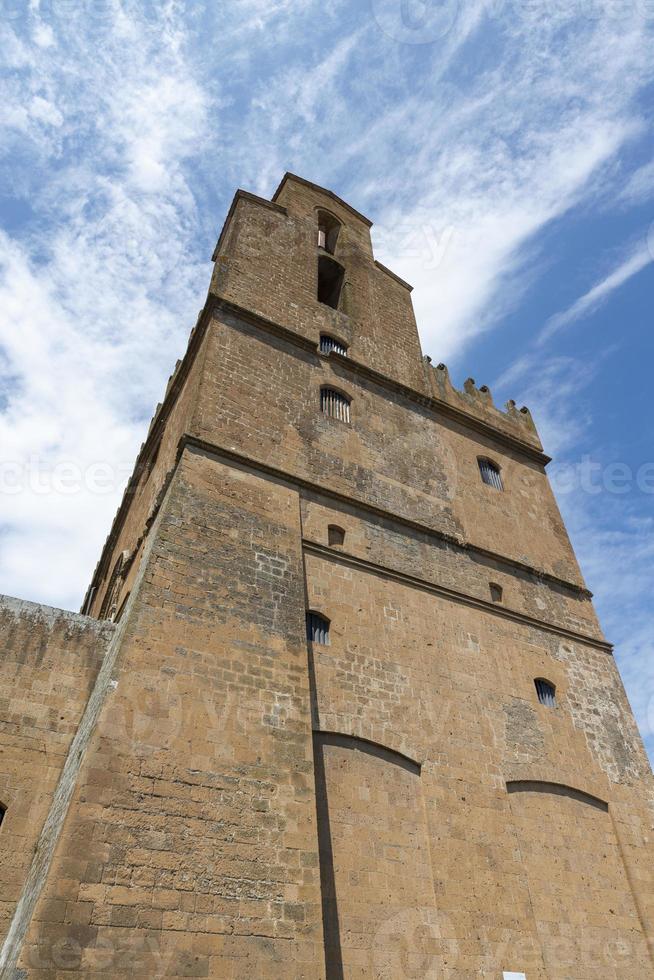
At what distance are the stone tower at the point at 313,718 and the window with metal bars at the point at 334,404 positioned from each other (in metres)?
0.09

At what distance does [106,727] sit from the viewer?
24.9 feet

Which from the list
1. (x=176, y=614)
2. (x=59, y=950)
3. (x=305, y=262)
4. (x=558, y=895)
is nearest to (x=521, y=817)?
(x=558, y=895)

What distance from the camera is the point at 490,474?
16922mm

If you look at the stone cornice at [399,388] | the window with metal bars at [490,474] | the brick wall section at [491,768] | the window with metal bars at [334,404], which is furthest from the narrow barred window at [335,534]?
the window with metal bars at [490,474]

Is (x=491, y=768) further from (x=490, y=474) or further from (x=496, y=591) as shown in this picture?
(x=490, y=474)

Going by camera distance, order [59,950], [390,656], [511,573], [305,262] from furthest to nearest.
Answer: [305,262], [511,573], [390,656], [59,950]

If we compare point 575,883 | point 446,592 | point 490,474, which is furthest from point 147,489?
point 575,883

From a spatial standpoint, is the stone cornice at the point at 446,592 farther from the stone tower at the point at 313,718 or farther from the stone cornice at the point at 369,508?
the stone cornice at the point at 369,508

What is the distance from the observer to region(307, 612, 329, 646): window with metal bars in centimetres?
1055

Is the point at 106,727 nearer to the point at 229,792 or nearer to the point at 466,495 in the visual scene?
the point at 229,792

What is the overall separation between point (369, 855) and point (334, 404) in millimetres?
9031

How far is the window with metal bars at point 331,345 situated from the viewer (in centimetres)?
1597

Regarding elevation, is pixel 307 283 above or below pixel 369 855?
above

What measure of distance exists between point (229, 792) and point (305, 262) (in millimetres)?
13922
